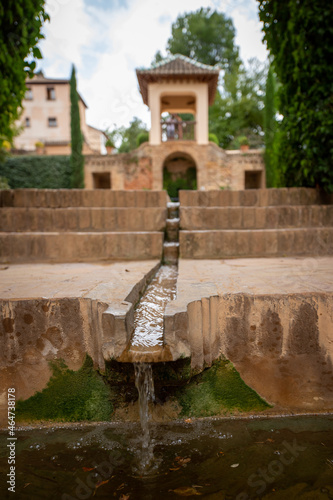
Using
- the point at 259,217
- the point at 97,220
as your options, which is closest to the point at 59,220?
the point at 97,220

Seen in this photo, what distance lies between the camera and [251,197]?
5.15 m

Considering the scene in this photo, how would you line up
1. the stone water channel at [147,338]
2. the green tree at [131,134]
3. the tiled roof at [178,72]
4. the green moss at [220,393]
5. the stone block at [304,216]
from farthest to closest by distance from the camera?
the green tree at [131,134], the tiled roof at [178,72], the stone block at [304,216], the green moss at [220,393], the stone water channel at [147,338]

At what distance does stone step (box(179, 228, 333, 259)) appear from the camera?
413cm

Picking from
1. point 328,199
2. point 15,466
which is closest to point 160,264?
point 15,466

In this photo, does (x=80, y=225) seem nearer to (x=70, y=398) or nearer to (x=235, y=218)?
(x=235, y=218)

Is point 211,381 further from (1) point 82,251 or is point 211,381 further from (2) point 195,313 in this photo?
(1) point 82,251

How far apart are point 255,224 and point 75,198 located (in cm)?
292

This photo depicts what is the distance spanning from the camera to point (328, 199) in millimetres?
5258

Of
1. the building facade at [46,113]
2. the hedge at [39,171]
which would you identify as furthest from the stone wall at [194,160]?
the building facade at [46,113]

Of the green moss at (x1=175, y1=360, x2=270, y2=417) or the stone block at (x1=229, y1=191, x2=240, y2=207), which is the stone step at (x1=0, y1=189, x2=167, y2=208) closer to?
the stone block at (x1=229, y1=191, x2=240, y2=207)

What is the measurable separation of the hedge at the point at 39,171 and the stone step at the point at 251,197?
13728 mm

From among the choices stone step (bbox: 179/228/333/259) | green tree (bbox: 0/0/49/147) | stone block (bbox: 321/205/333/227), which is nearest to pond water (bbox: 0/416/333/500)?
stone step (bbox: 179/228/333/259)

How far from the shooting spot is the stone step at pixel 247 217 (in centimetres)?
461

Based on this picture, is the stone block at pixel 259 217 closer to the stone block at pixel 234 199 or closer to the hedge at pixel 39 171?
the stone block at pixel 234 199
